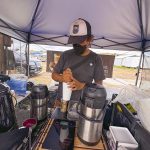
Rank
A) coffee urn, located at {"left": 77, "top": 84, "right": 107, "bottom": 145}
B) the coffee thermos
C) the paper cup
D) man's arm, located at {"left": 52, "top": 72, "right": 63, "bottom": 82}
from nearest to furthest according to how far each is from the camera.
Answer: coffee urn, located at {"left": 77, "top": 84, "right": 107, "bottom": 145} → the coffee thermos → the paper cup → man's arm, located at {"left": 52, "top": 72, "right": 63, "bottom": 82}

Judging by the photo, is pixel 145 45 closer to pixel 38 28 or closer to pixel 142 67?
pixel 142 67

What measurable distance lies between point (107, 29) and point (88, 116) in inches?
88.5

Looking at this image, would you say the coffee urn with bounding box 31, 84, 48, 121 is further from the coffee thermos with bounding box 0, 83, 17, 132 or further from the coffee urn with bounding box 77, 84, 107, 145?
the coffee urn with bounding box 77, 84, 107, 145

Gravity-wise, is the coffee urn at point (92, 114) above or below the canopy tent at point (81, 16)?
below

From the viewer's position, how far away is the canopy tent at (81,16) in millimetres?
2330

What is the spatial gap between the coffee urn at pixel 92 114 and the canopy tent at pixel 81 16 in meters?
1.69

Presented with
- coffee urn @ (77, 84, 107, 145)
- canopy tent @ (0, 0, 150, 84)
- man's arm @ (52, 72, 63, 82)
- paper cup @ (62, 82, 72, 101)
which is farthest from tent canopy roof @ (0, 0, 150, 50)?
coffee urn @ (77, 84, 107, 145)

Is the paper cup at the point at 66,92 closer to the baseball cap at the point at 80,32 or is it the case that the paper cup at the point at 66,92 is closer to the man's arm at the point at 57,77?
the man's arm at the point at 57,77

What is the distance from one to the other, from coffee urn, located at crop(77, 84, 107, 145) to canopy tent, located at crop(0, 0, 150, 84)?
1.69 m

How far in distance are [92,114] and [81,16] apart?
2.07 m

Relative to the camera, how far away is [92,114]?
2.96 feet

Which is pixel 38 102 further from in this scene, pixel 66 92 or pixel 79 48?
pixel 79 48

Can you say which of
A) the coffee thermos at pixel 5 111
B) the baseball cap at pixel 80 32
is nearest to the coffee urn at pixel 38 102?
the coffee thermos at pixel 5 111

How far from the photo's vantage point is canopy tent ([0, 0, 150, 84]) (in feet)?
7.64
